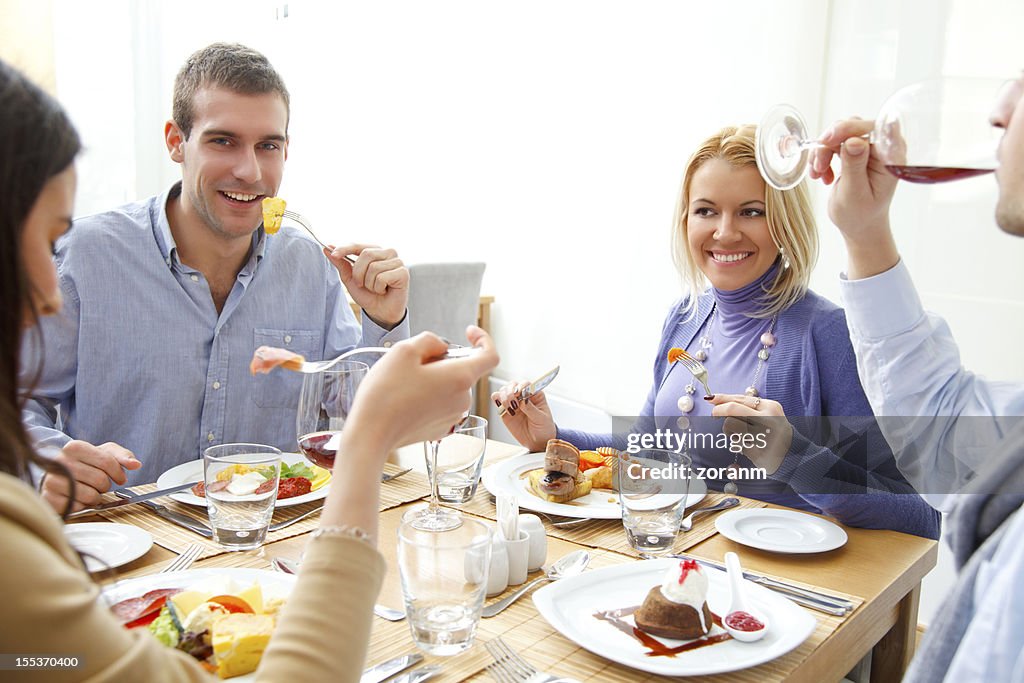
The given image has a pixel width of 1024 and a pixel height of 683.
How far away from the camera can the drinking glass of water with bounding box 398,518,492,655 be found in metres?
0.96

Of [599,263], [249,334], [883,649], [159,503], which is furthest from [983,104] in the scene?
[599,263]

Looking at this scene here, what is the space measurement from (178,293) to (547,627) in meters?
1.31

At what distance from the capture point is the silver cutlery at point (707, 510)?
1.40 m

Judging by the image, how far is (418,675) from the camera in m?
0.92

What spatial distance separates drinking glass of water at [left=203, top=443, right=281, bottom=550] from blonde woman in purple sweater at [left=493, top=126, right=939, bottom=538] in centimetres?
62

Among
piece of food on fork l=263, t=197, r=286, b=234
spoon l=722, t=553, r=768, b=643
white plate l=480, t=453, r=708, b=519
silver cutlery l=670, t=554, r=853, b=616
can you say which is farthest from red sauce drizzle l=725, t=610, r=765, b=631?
piece of food on fork l=263, t=197, r=286, b=234

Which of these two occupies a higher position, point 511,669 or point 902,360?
point 902,360

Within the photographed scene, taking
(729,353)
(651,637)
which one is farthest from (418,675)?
(729,353)

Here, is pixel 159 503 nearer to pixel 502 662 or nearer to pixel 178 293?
pixel 178 293

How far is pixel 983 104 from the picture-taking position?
110cm


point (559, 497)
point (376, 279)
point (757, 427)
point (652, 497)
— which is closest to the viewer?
point (652, 497)

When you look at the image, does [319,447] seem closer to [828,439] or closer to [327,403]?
[327,403]

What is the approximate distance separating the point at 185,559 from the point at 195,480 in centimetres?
36

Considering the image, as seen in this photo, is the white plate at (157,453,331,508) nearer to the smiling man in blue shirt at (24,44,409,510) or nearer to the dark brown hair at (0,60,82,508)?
the smiling man in blue shirt at (24,44,409,510)
